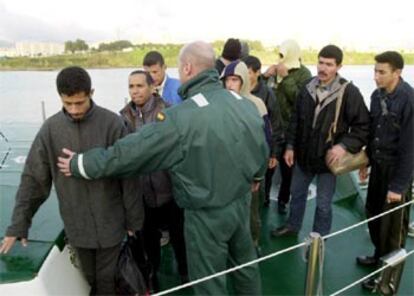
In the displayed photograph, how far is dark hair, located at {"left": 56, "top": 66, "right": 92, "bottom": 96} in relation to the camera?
5.28ft

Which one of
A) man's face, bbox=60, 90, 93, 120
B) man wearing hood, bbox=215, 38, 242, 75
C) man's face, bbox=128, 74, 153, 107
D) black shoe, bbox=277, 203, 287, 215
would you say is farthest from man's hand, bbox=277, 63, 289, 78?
man's face, bbox=60, 90, 93, 120

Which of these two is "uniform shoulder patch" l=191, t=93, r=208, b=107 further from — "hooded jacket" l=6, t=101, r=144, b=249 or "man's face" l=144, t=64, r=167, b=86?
"man's face" l=144, t=64, r=167, b=86

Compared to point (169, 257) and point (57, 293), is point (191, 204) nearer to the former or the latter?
point (57, 293)

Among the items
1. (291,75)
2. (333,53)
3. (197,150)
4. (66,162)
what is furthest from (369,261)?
(66,162)

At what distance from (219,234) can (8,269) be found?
0.89 m

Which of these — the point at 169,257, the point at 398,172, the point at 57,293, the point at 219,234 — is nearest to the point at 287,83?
the point at 398,172

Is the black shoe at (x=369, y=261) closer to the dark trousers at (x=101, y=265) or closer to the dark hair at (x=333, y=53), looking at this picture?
the dark hair at (x=333, y=53)

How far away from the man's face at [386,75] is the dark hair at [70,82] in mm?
1645

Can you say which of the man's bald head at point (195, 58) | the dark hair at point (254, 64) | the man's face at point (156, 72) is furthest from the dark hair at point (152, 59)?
the man's bald head at point (195, 58)

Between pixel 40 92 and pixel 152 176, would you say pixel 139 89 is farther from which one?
pixel 40 92

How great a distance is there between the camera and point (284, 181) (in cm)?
360

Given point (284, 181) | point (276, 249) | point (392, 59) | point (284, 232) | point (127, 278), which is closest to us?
point (127, 278)

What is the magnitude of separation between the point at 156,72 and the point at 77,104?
1.14 m

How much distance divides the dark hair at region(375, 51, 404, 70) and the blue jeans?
80 cm
